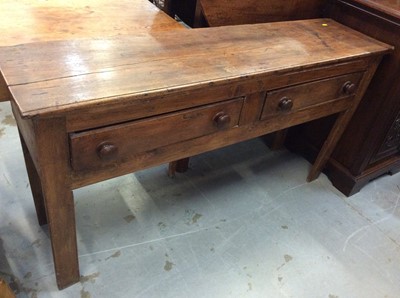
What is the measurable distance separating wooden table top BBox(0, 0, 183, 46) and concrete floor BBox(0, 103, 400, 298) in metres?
0.74

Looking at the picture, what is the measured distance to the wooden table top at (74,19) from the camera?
1288 millimetres

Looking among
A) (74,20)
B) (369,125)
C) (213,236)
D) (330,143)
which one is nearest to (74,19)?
(74,20)

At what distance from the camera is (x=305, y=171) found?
2031mm

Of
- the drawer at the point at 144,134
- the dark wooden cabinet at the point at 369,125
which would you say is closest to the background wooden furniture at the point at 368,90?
the dark wooden cabinet at the point at 369,125

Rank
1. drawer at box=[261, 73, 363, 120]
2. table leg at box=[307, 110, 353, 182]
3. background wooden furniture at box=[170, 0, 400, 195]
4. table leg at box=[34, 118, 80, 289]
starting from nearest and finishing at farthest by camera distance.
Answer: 1. table leg at box=[34, 118, 80, 289]
2. drawer at box=[261, 73, 363, 120]
3. background wooden furniture at box=[170, 0, 400, 195]
4. table leg at box=[307, 110, 353, 182]

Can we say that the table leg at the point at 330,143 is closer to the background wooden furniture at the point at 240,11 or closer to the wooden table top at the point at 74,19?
the background wooden furniture at the point at 240,11

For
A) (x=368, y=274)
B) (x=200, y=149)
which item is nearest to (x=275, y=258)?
(x=368, y=274)

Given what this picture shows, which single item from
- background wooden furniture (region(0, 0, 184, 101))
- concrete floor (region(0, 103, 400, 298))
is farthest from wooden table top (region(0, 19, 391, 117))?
concrete floor (region(0, 103, 400, 298))

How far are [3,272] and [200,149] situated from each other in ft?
2.92

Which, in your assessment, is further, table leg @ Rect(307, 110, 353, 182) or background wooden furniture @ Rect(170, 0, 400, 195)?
table leg @ Rect(307, 110, 353, 182)

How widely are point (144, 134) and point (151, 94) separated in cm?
13

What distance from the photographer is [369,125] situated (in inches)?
67.7

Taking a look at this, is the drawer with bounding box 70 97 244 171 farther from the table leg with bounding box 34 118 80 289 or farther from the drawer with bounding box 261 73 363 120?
the drawer with bounding box 261 73 363 120

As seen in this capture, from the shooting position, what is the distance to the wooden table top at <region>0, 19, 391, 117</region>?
33.9 inches
